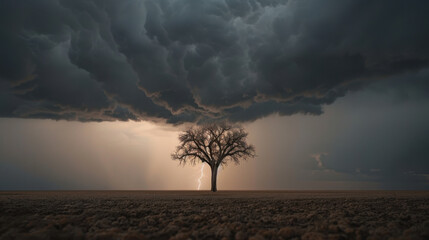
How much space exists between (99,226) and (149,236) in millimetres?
2919

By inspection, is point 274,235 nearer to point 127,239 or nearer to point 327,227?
point 327,227

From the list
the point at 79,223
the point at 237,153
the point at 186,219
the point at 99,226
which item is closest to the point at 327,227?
the point at 186,219

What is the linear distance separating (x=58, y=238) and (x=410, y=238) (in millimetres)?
10361

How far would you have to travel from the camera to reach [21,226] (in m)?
→ 9.80

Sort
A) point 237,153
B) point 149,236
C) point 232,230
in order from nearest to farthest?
1. point 149,236
2. point 232,230
3. point 237,153

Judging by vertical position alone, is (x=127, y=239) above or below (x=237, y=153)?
below

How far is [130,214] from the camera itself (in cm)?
1337

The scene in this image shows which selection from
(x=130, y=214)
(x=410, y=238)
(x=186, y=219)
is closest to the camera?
(x=410, y=238)

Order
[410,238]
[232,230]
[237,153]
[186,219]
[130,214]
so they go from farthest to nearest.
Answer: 1. [237,153]
2. [130,214]
3. [186,219]
4. [232,230]
5. [410,238]

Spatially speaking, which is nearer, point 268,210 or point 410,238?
point 410,238

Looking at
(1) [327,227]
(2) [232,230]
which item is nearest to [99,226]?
(2) [232,230]

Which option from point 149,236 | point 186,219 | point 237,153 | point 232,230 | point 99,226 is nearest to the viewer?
point 149,236

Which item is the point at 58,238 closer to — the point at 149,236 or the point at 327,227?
the point at 149,236

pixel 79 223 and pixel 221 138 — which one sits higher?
pixel 221 138
